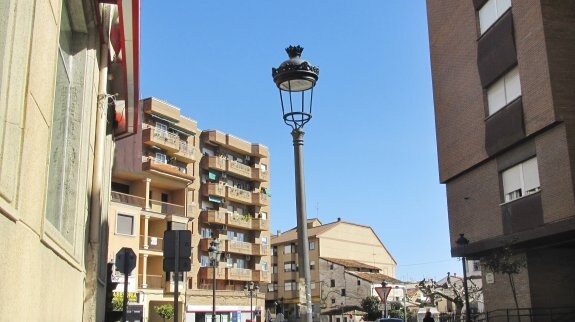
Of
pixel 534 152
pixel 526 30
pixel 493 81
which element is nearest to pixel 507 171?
pixel 534 152

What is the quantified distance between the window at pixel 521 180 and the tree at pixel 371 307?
4384cm

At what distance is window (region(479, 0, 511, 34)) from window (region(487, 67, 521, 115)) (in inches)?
88.1

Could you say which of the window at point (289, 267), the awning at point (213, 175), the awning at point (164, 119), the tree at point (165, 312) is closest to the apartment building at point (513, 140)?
the tree at point (165, 312)

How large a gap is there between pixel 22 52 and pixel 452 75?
2335cm

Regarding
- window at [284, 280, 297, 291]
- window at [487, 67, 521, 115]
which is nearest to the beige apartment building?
window at [284, 280, 297, 291]

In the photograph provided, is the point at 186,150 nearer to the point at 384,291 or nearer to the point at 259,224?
the point at 259,224

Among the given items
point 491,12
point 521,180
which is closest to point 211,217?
point 491,12

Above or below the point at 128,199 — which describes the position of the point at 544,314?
below

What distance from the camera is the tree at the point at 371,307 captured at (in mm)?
63075

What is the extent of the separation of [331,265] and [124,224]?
38.3m

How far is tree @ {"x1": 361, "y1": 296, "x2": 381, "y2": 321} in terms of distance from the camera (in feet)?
207

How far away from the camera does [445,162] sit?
2553 centimetres

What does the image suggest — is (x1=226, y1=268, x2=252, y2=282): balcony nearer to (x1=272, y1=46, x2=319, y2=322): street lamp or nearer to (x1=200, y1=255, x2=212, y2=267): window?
(x1=200, y1=255, x2=212, y2=267): window

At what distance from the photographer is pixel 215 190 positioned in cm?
5978
